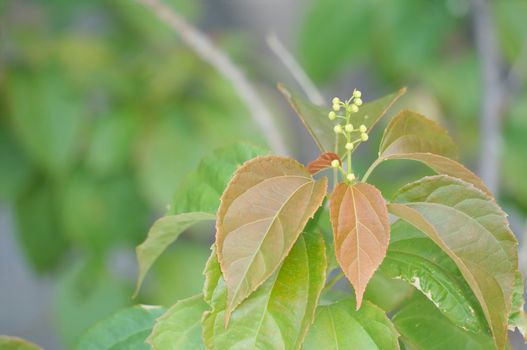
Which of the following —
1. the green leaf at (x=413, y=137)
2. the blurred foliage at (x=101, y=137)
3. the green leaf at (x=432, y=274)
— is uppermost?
the blurred foliage at (x=101, y=137)

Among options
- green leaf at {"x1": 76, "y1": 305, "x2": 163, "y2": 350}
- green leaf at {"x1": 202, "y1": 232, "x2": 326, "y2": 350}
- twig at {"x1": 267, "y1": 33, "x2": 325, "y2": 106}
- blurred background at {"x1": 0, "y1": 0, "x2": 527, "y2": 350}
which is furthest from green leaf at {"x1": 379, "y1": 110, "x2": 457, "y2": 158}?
blurred background at {"x1": 0, "y1": 0, "x2": 527, "y2": 350}

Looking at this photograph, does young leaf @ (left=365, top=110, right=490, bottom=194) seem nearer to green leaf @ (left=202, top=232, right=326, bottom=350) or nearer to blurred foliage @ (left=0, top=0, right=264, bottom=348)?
green leaf @ (left=202, top=232, right=326, bottom=350)

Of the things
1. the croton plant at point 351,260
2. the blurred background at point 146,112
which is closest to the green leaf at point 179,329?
the croton plant at point 351,260

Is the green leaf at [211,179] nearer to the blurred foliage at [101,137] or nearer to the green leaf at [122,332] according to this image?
the green leaf at [122,332]

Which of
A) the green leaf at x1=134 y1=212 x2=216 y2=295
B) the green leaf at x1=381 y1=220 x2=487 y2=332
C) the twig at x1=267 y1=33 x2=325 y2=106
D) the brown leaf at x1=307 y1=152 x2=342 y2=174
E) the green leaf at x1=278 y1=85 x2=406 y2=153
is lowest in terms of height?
the green leaf at x1=381 y1=220 x2=487 y2=332

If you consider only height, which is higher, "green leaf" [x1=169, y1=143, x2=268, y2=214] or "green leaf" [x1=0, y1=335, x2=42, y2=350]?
"green leaf" [x1=169, y1=143, x2=268, y2=214]
